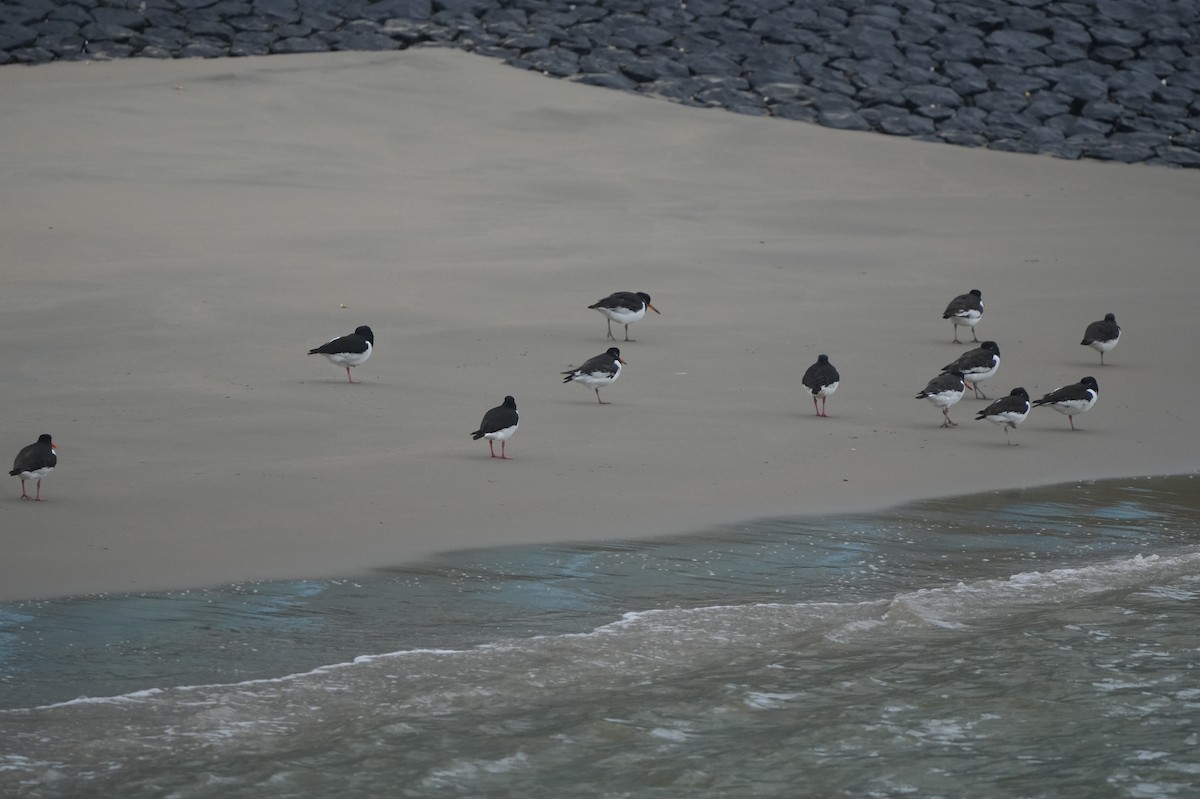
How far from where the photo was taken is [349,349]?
12.9 m

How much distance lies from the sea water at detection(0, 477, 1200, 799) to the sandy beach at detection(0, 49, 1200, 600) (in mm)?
665

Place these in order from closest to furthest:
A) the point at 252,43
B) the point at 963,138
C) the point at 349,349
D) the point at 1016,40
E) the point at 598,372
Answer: the point at 598,372 → the point at 349,349 → the point at 963,138 → the point at 252,43 → the point at 1016,40

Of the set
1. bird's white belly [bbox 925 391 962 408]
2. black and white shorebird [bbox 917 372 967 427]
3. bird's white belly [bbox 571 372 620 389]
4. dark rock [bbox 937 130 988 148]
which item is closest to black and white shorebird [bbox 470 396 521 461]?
bird's white belly [bbox 571 372 620 389]

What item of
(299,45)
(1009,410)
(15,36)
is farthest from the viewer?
(299,45)

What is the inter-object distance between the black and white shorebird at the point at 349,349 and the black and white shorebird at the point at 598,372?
1.75 m

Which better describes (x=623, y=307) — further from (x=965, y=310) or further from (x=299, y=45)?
(x=299, y=45)

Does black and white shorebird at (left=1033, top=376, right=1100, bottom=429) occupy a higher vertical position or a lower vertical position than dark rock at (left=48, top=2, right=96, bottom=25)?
lower

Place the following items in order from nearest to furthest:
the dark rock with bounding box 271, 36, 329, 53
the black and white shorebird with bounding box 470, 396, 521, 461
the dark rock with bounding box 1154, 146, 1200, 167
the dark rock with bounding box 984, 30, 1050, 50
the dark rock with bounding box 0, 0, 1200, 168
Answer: the black and white shorebird with bounding box 470, 396, 521, 461 → the dark rock with bounding box 1154, 146, 1200, 167 → the dark rock with bounding box 0, 0, 1200, 168 → the dark rock with bounding box 271, 36, 329, 53 → the dark rock with bounding box 984, 30, 1050, 50

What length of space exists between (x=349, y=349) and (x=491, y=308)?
130 inches

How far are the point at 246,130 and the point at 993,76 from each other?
12.8 meters

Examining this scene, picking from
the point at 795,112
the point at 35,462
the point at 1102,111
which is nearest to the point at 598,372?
the point at 35,462

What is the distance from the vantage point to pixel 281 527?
367 inches

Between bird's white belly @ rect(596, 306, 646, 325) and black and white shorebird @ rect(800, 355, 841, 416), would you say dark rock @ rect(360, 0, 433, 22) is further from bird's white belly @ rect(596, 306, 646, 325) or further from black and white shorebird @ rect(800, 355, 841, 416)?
black and white shorebird @ rect(800, 355, 841, 416)

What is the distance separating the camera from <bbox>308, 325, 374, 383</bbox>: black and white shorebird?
12859 mm
